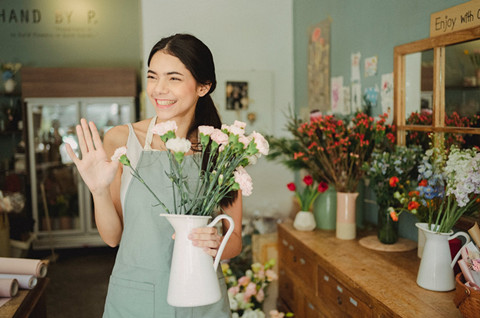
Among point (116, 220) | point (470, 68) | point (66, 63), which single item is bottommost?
point (116, 220)

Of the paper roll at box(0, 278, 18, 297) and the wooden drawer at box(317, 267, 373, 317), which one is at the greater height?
the paper roll at box(0, 278, 18, 297)

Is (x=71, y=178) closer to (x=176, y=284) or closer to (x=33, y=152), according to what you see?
(x=33, y=152)

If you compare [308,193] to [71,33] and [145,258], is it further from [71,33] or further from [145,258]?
[71,33]

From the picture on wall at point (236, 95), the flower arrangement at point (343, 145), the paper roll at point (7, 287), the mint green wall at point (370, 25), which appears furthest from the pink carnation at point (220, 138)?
the picture on wall at point (236, 95)

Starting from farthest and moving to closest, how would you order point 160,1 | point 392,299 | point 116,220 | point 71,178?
point 71,178, point 160,1, point 392,299, point 116,220

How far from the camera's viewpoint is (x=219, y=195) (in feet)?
3.77

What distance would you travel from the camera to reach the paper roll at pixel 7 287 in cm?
169

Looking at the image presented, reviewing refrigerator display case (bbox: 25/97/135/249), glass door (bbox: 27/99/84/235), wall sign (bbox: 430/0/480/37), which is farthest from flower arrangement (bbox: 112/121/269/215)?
glass door (bbox: 27/99/84/235)

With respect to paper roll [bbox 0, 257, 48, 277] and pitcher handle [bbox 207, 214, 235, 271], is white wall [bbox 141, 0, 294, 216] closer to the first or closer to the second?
paper roll [bbox 0, 257, 48, 277]

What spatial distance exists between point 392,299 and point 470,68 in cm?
105

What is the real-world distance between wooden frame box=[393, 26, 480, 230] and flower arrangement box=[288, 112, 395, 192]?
10 centimetres

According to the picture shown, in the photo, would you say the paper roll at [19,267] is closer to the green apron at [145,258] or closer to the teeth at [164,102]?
the green apron at [145,258]

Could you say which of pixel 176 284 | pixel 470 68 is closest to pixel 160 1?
pixel 470 68

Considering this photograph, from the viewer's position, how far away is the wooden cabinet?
164 cm
